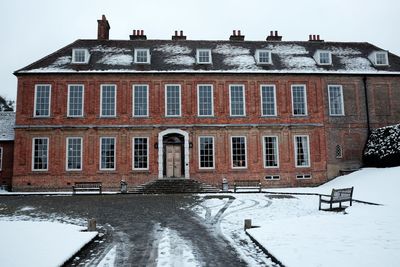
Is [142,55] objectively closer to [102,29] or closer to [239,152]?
[102,29]

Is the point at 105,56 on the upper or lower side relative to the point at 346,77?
upper

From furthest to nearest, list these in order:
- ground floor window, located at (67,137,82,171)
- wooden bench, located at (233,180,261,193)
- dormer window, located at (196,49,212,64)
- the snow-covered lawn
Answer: dormer window, located at (196,49,212,64), ground floor window, located at (67,137,82,171), wooden bench, located at (233,180,261,193), the snow-covered lawn

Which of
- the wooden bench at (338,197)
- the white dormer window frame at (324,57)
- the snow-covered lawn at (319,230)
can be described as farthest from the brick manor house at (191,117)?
the wooden bench at (338,197)

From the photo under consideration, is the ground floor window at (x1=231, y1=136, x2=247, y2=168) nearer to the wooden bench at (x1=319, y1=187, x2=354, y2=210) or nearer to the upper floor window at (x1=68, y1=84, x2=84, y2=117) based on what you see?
the upper floor window at (x1=68, y1=84, x2=84, y2=117)

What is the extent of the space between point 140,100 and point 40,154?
767 centimetres

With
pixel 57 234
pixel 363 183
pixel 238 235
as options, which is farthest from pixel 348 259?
pixel 363 183

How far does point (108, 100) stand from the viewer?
1016 inches

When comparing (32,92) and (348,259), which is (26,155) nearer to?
(32,92)

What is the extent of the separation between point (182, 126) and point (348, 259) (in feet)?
63.1

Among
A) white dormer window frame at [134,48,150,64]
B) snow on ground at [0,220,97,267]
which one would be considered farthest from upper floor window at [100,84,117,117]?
snow on ground at [0,220,97,267]

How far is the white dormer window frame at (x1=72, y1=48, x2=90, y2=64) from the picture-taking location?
26406 mm

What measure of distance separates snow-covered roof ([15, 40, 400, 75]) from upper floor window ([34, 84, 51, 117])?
1.16 m

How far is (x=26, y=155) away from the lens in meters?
24.8

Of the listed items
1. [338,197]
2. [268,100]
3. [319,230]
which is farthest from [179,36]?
[319,230]
